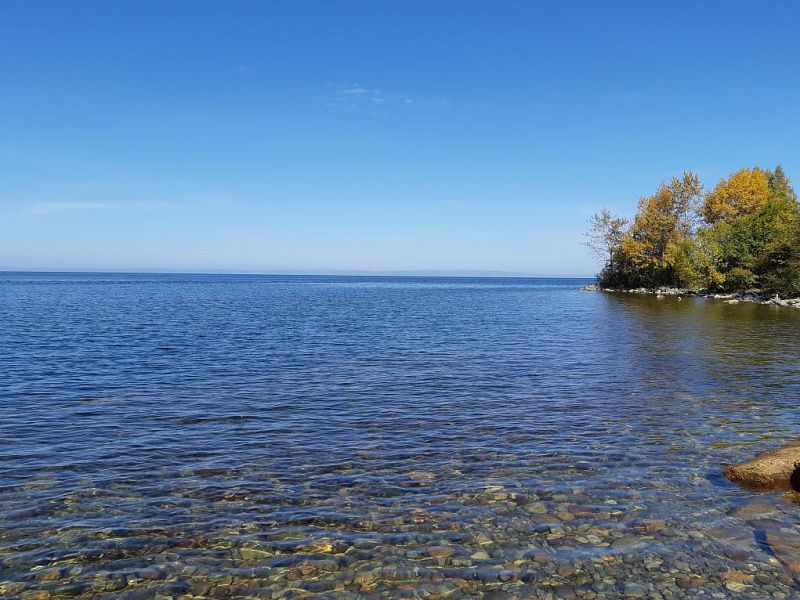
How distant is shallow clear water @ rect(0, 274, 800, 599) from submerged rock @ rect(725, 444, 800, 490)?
1.63ft

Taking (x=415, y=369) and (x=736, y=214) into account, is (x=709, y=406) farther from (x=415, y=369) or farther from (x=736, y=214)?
(x=736, y=214)

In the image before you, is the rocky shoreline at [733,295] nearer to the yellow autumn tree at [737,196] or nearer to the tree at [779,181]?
the yellow autumn tree at [737,196]

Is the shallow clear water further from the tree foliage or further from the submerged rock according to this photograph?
the tree foliage

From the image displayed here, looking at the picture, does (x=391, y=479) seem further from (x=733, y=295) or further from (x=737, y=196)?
(x=737, y=196)

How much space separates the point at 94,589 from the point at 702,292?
10469 centimetres

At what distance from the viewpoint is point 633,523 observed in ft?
34.8

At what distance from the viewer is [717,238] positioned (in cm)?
8788

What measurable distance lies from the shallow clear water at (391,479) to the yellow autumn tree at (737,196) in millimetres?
78143

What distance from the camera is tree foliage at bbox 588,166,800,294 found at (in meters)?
79.0

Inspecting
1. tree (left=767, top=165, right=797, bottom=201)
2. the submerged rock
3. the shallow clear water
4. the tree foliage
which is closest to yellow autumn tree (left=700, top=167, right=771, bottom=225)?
the tree foliage

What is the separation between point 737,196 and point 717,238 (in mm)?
13388

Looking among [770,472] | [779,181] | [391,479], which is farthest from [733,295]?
[391,479]

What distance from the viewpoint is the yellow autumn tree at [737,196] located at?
94500mm

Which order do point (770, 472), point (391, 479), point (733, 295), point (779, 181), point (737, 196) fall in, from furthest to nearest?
point (779, 181) < point (737, 196) < point (733, 295) < point (391, 479) < point (770, 472)
